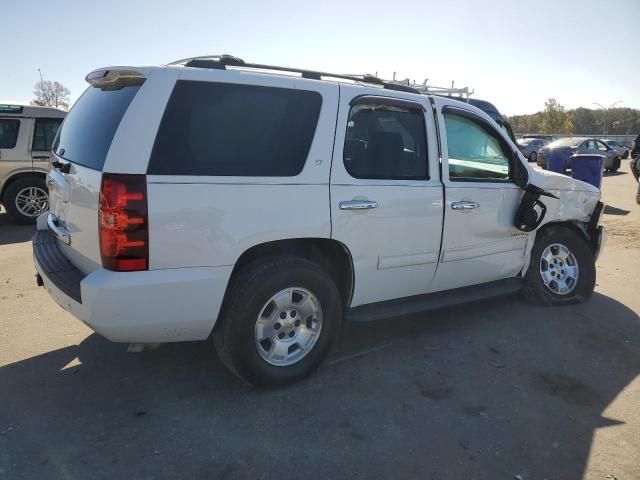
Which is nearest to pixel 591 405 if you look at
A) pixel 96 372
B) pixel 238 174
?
pixel 238 174

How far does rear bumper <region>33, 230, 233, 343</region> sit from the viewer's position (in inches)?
103

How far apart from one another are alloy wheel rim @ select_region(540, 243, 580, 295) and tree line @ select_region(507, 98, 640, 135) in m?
83.5

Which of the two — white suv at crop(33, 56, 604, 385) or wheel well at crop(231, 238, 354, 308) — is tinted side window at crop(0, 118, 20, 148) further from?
wheel well at crop(231, 238, 354, 308)

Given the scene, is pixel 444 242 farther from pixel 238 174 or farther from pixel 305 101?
pixel 238 174

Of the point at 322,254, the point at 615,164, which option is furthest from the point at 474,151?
the point at 615,164

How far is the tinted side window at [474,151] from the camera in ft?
12.9

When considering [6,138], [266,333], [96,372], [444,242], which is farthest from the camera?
[6,138]

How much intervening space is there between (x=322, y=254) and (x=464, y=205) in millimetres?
1250

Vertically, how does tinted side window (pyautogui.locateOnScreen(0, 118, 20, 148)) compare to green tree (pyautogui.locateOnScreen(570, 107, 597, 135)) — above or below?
below

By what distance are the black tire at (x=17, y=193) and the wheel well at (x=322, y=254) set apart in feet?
23.4

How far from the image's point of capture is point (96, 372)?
3.44 meters

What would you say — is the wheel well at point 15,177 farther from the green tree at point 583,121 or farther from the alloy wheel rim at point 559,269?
the green tree at point 583,121

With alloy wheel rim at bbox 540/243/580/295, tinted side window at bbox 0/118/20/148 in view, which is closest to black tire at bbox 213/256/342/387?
alloy wheel rim at bbox 540/243/580/295

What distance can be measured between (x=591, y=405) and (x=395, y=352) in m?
1.38
